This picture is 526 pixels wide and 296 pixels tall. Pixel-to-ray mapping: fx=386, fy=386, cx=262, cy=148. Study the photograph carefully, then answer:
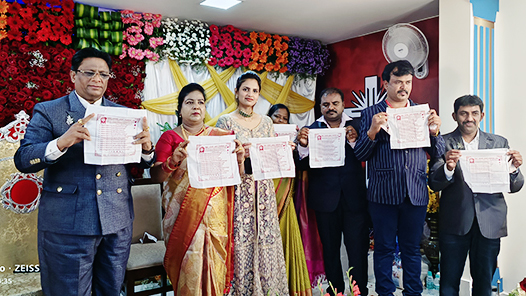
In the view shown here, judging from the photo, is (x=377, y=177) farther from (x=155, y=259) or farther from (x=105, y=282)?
(x=105, y=282)

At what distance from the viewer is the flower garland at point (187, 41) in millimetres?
5031

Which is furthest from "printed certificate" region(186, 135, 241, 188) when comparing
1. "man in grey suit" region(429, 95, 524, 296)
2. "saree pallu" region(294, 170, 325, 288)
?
"man in grey suit" region(429, 95, 524, 296)

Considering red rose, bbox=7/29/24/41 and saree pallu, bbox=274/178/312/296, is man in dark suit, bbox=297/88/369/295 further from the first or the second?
red rose, bbox=7/29/24/41

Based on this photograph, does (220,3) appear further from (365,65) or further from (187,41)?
(365,65)

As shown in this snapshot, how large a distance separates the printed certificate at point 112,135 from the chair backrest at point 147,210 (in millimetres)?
1196

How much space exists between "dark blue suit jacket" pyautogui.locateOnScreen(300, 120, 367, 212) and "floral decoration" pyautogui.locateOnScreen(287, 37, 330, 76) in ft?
11.4

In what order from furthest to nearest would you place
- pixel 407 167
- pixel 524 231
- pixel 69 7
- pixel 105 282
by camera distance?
pixel 69 7 → pixel 524 231 → pixel 407 167 → pixel 105 282

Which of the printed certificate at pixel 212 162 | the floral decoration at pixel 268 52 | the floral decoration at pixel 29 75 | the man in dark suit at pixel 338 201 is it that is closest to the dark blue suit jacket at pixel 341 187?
the man in dark suit at pixel 338 201

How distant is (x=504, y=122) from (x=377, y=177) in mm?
1790

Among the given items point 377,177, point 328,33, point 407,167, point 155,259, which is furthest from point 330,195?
point 328,33

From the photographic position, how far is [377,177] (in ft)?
9.04

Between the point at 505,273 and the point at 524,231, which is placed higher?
the point at 524,231

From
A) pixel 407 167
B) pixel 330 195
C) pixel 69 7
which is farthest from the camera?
pixel 69 7

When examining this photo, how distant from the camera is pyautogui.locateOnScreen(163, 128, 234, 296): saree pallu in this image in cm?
245
